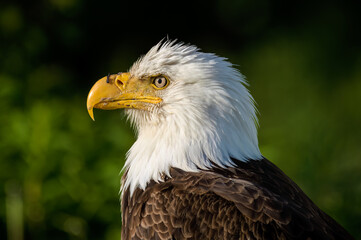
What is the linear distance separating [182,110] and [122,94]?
41cm

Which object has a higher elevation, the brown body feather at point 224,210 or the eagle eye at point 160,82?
the eagle eye at point 160,82

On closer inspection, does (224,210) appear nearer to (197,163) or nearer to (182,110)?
(197,163)

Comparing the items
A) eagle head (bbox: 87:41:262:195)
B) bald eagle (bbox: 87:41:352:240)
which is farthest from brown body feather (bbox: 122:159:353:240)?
eagle head (bbox: 87:41:262:195)

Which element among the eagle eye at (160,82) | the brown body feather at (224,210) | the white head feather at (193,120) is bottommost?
the brown body feather at (224,210)

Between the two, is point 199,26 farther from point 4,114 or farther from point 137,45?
point 4,114

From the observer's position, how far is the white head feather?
3070 mm

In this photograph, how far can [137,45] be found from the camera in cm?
745

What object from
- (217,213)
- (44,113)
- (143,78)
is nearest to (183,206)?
(217,213)

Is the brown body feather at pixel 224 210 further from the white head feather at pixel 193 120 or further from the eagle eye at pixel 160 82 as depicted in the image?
the eagle eye at pixel 160 82

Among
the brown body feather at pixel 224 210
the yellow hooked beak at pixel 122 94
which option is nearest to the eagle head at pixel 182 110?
the yellow hooked beak at pixel 122 94

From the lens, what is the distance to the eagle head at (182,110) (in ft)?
10.1

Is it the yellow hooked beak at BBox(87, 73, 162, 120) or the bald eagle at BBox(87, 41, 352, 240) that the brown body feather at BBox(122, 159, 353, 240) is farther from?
the yellow hooked beak at BBox(87, 73, 162, 120)

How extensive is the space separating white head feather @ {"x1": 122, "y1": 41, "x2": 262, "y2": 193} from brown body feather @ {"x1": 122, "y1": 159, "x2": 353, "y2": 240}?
9cm

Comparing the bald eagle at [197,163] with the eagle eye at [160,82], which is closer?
the bald eagle at [197,163]
